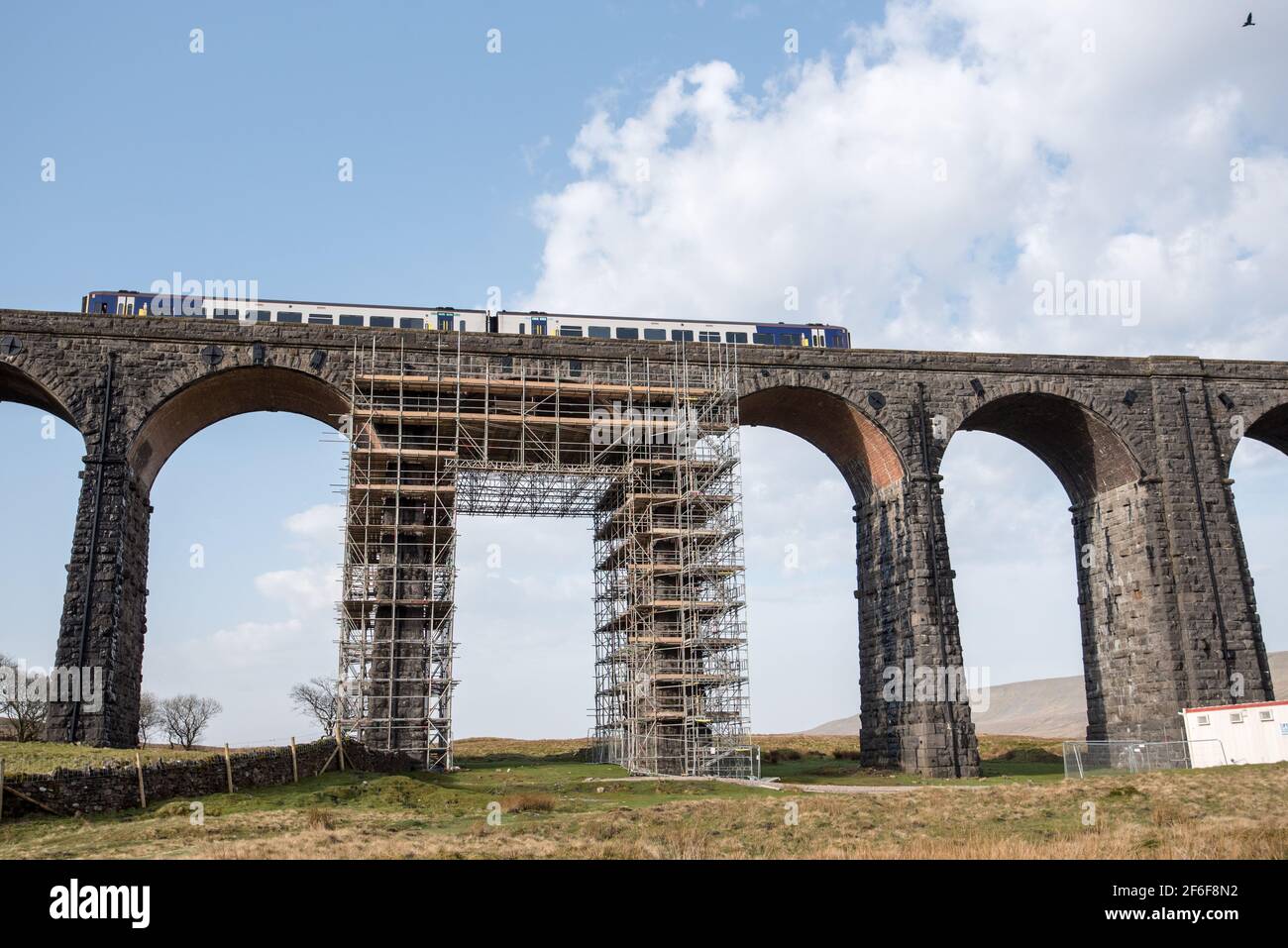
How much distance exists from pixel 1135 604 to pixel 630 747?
18.4 meters

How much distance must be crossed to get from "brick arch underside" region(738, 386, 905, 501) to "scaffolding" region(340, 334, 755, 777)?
2.64m

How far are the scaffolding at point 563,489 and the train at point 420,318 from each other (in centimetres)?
249

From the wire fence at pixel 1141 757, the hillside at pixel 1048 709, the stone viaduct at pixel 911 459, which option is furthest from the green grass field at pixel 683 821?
the hillside at pixel 1048 709

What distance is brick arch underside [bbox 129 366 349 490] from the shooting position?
3328 cm

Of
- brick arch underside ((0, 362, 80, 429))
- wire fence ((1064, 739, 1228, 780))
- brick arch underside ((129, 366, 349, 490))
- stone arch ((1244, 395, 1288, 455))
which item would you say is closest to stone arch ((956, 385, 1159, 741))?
wire fence ((1064, 739, 1228, 780))

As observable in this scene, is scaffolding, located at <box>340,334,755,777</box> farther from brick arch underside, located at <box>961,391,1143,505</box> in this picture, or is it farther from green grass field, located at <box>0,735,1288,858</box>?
brick arch underside, located at <box>961,391,1143,505</box>

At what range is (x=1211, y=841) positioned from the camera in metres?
16.2

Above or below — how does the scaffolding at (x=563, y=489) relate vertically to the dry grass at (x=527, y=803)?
above

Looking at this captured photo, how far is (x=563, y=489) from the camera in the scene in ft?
123

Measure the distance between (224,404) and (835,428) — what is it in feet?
69.1

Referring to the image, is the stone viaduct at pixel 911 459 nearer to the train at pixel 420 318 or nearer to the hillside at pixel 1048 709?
the train at pixel 420 318

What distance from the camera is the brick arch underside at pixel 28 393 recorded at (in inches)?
1281
